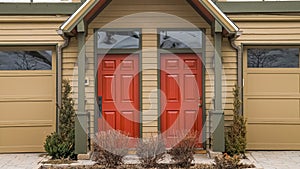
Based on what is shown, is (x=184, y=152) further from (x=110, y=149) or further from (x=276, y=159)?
(x=276, y=159)

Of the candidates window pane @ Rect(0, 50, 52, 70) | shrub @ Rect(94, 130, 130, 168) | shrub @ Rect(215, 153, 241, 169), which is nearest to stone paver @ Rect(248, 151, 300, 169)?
shrub @ Rect(215, 153, 241, 169)

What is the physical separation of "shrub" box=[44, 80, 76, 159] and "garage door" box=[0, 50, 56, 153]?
0.65m

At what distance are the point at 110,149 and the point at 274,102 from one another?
12.1ft

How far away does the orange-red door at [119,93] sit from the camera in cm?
891

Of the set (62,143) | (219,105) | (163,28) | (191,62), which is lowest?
(62,143)

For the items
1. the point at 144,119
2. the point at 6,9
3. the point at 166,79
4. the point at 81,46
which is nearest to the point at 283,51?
the point at 166,79

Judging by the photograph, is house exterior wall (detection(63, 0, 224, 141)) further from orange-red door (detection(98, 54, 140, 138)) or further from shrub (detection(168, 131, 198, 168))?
shrub (detection(168, 131, 198, 168))

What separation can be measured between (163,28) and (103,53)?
50.8 inches

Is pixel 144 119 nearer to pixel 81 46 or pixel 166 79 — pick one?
pixel 166 79

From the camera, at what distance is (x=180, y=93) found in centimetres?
897

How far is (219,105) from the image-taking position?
8328 millimetres

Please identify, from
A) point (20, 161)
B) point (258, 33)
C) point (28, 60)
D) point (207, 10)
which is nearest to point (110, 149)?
point (20, 161)

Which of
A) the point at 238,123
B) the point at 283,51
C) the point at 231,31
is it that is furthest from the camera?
the point at 283,51

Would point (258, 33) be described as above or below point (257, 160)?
above
